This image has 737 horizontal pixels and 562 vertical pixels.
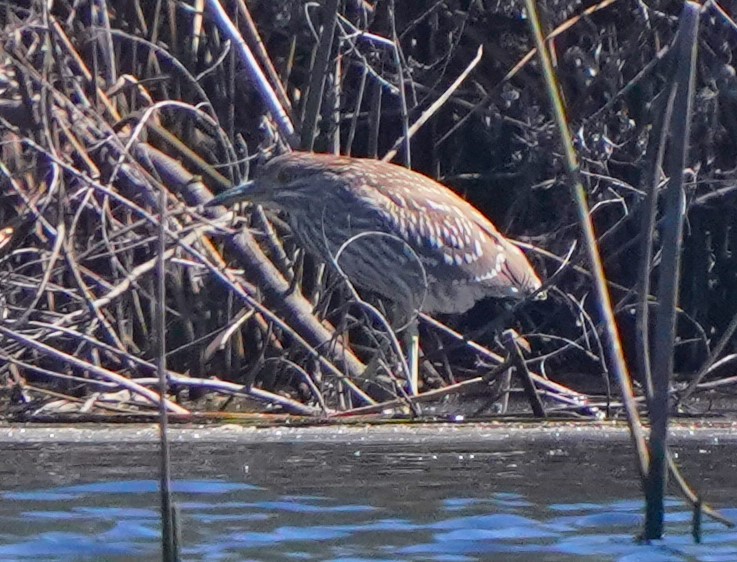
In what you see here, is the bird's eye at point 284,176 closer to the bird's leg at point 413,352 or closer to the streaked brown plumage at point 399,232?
the streaked brown plumage at point 399,232

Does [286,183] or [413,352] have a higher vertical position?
[286,183]

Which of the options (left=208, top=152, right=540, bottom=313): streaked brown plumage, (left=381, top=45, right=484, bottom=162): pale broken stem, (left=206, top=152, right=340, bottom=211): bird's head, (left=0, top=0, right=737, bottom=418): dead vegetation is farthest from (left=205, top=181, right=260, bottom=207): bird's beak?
(left=381, top=45, right=484, bottom=162): pale broken stem

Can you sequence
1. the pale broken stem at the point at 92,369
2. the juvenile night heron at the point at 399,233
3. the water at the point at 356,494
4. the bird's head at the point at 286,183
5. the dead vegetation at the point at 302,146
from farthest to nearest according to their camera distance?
the juvenile night heron at the point at 399,233
the bird's head at the point at 286,183
the dead vegetation at the point at 302,146
the pale broken stem at the point at 92,369
the water at the point at 356,494

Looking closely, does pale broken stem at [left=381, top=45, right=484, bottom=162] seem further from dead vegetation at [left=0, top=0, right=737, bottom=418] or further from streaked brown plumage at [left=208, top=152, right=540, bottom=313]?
streaked brown plumage at [left=208, top=152, right=540, bottom=313]

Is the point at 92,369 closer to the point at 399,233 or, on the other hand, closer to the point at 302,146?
the point at 302,146

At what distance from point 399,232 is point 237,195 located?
0.91 meters

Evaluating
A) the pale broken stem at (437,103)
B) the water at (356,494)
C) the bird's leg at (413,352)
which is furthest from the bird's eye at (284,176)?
the water at (356,494)

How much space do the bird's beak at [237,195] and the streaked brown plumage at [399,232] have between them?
0.22 m

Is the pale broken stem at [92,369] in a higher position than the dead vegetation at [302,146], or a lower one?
lower

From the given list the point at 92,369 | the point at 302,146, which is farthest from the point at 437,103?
the point at 92,369

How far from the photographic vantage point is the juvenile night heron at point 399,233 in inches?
260

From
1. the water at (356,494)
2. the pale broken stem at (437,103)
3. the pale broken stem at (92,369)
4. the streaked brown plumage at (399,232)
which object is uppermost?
the pale broken stem at (437,103)

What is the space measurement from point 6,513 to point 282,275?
8.99ft

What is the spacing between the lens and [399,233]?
6871 millimetres
